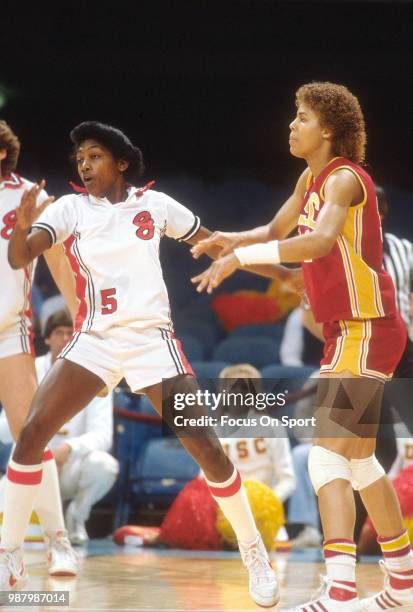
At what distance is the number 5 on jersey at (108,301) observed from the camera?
357 centimetres

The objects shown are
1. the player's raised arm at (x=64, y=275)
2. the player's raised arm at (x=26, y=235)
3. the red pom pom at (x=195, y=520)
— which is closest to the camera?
the player's raised arm at (x=26, y=235)

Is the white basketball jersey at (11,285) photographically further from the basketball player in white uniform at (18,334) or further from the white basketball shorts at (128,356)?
the white basketball shorts at (128,356)

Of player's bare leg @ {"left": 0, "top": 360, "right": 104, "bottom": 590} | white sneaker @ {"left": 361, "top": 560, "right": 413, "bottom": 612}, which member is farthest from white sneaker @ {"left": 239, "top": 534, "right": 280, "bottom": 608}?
player's bare leg @ {"left": 0, "top": 360, "right": 104, "bottom": 590}

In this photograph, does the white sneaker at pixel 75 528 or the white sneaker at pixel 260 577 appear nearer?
the white sneaker at pixel 260 577

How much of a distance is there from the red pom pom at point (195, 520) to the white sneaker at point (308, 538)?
539 millimetres

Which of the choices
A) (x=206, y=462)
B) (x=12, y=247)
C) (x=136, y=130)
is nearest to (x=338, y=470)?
(x=206, y=462)

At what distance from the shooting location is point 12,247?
345 centimetres

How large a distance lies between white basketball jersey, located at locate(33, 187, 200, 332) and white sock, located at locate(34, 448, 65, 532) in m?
0.78

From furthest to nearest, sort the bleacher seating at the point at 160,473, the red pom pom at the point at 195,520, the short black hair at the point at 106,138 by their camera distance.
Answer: the bleacher seating at the point at 160,473
the red pom pom at the point at 195,520
the short black hair at the point at 106,138

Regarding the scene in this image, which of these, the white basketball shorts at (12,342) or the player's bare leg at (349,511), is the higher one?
the white basketball shorts at (12,342)

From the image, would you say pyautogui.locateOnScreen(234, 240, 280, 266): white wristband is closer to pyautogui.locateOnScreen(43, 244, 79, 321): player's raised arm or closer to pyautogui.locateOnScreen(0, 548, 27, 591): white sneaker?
pyautogui.locateOnScreen(43, 244, 79, 321): player's raised arm

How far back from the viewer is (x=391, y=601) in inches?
130

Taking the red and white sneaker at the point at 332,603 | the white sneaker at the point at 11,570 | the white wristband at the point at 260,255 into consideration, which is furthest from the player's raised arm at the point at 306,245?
the white sneaker at the point at 11,570

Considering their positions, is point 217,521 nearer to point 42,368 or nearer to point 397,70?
point 42,368
